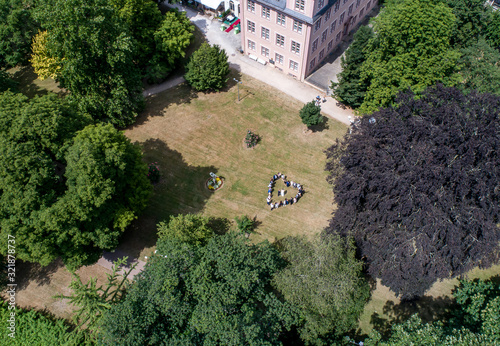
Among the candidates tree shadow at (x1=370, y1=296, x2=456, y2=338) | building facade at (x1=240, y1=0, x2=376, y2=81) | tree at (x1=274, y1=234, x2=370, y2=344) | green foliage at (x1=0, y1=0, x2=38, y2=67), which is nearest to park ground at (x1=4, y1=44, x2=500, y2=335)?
tree shadow at (x1=370, y1=296, x2=456, y2=338)

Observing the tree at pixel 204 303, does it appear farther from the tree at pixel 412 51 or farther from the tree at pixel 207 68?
the tree at pixel 207 68

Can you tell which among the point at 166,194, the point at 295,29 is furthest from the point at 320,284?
the point at 295,29

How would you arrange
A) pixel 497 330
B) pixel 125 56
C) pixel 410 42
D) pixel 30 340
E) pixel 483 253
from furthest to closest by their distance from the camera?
pixel 125 56, pixel 410 42, pixel 30 340, pixel 483 253, pixel 497 330

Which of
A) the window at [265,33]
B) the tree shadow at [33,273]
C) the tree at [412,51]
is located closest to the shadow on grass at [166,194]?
the tree shadow at [33,273]

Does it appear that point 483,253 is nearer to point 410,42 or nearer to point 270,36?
point 410,42

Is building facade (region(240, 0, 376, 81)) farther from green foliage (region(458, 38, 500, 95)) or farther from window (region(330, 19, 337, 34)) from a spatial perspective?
green foliage (region(458, 38, 500, 95))

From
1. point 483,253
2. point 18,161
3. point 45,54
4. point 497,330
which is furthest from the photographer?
point 45,54

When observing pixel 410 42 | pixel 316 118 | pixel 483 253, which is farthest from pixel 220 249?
pixel 410 42
